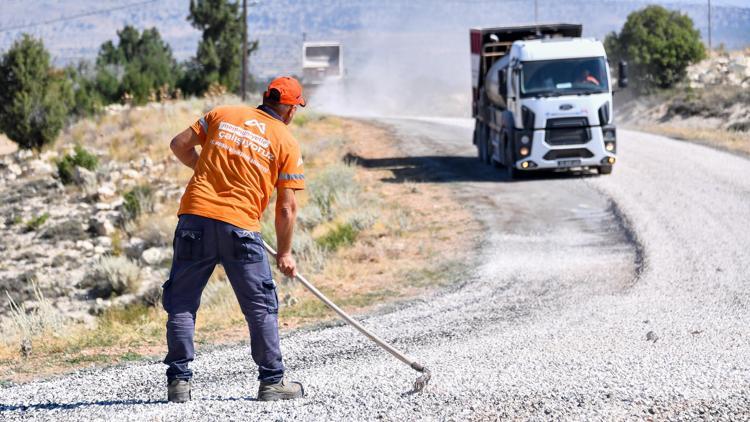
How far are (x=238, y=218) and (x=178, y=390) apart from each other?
3.66 ft

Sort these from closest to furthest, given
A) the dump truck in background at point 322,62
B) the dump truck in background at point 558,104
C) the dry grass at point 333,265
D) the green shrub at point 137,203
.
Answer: the dry grass at point 333,265 → the dump truck in background at point 558,104 → the green shrub at point 137,203 → the dump truck in background at point 322,62

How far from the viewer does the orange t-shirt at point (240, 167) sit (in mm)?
5973

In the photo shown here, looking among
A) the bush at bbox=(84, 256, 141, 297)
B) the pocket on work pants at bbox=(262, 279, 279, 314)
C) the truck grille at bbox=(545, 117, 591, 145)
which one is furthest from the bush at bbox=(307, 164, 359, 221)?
the pocket on work pants at bbox=(262, 279, 279, 314)

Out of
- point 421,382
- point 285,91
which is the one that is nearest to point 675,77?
point 421,382

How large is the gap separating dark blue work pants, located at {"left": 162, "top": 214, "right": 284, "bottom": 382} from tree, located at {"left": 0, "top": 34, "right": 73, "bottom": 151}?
30088mm


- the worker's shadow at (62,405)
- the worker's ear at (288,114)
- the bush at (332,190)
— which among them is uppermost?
the worker's ear at (288,114)

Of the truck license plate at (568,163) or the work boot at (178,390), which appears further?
the truck license plate at (568,163)

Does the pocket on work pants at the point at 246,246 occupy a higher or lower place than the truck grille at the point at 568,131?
higher

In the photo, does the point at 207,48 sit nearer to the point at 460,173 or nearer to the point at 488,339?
the point at 460,173

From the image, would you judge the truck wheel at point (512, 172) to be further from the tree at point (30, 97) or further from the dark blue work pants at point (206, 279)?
the tree at point (30, 97)

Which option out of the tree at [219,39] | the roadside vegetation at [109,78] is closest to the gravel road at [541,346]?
the roadside vegetation at [109,78]

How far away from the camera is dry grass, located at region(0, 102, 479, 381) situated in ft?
29.3

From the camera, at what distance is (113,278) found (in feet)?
52.6

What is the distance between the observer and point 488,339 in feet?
27.0
